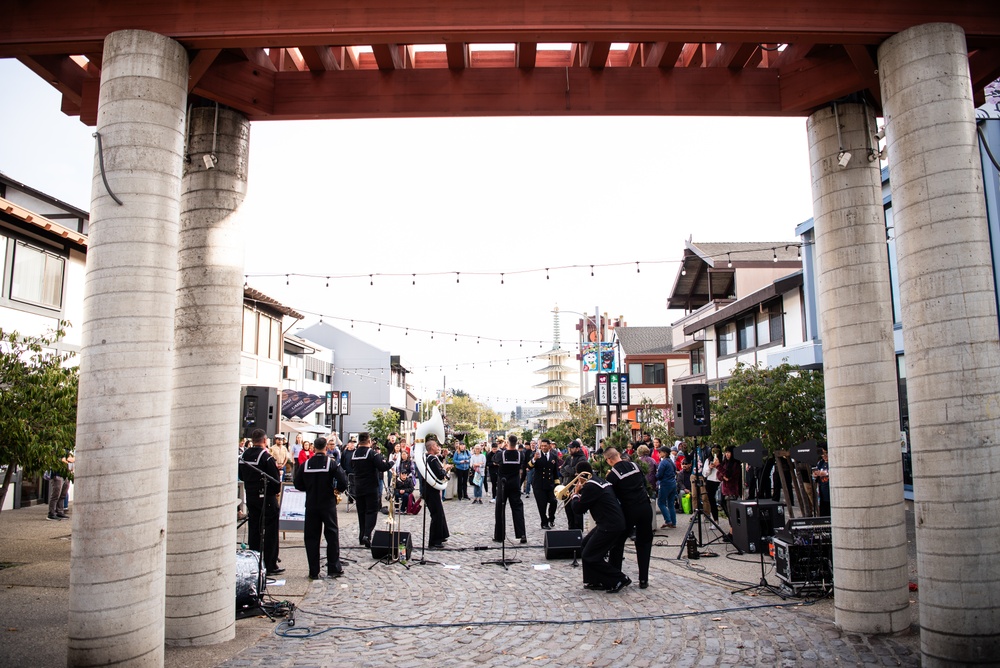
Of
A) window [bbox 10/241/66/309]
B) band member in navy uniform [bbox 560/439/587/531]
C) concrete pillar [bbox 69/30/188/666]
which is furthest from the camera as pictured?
window [bbox 10/241/66/309]

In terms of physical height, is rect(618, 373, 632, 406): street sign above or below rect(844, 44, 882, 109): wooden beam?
below

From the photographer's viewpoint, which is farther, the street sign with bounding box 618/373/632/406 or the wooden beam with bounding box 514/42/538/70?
the street sign with bounding box 618/373/632/406

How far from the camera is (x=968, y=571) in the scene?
539cm

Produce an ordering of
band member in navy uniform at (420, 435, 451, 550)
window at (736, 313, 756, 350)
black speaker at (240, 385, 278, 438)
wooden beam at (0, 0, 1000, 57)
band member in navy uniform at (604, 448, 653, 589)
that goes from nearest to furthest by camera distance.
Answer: wooden beam at (0, 0, 1000, 57) < band member in navy uniform at (604, 448, 653, 589) < band member in navy uniform at (420, 435, 451, 550) < black speaker at (240, 385, 278, 438) < window at (736, 313, 756, 350)

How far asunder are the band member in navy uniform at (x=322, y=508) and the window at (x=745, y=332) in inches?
822

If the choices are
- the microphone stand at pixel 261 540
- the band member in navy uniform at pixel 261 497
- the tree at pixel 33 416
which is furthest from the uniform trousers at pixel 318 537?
the tree at pixel 33 416

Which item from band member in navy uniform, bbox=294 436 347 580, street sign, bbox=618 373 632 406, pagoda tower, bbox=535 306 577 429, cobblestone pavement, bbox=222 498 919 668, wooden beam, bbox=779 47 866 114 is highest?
pagoda tower, bbox=535 306 577 429

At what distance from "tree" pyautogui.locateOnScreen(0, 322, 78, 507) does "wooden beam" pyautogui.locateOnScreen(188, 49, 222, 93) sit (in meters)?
5.11

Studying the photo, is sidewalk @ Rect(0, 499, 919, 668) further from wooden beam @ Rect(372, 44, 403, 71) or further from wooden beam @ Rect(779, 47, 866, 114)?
wooden beam @ Rect(372, 44, 403, 71)

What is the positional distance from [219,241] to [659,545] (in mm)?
8935

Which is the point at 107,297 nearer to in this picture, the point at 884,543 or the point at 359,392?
the point at 884,543

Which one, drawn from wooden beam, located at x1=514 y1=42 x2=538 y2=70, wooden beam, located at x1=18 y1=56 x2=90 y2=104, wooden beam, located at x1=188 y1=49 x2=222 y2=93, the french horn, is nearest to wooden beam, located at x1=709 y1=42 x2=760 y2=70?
wooden beam, located at x1=514 y1=42 x2=538 y2=70

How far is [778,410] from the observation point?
1266cm

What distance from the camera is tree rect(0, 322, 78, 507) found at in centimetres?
869
